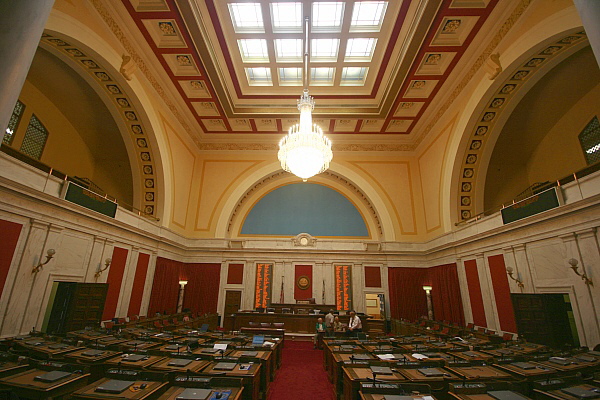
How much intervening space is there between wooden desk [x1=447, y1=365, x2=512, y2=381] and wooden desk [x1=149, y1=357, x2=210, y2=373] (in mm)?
3538

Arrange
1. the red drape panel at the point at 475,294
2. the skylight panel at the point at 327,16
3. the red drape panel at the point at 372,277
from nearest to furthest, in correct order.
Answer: the skylight panel at the point at 327,16 < the red drape panel at the point at 475,294 < the red drape panel at the point at 372,277

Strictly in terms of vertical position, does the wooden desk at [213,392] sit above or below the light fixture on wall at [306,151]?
below

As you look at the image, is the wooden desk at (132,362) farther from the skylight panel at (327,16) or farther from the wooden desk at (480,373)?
the skylight panel at (327,16)

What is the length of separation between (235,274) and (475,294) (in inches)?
379

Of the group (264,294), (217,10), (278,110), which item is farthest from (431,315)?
(217,10)

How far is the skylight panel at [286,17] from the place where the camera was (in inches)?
308

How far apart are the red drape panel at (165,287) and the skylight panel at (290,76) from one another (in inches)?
331

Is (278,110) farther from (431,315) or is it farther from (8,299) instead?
(431,315)

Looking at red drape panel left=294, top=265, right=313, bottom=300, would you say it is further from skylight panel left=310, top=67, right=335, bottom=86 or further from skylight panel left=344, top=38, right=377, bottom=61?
skylight panel left=344, top=38, right=377, bottom=61

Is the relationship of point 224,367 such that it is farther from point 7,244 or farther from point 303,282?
point 303,282

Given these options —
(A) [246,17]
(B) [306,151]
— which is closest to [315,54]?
(A) [246,17]

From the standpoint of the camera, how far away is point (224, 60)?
9375mm

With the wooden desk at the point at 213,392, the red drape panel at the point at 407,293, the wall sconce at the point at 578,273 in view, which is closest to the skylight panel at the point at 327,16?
the wall sconce at the point at 578,273

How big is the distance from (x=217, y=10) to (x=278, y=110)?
176 inches
